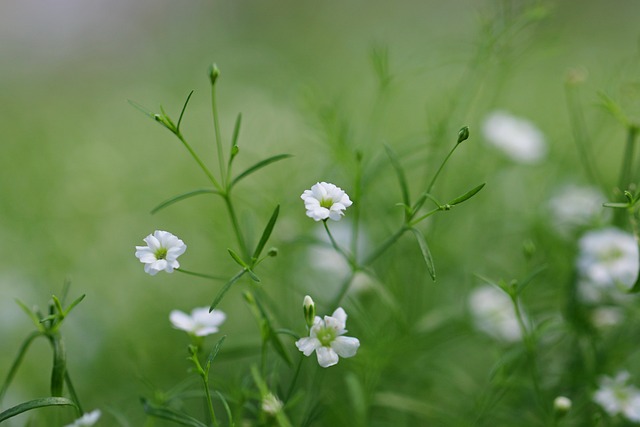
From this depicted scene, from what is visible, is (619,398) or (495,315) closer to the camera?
(619,398)

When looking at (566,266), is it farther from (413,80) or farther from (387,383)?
(413,80)

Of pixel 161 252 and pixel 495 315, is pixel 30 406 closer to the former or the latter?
pixel 161 252

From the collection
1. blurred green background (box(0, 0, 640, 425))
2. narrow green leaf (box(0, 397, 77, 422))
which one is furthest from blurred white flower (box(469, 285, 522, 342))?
narrow green leaf (box(0, 397, 77, 422))

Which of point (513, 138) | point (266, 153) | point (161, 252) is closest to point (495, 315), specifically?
point (513, 138)

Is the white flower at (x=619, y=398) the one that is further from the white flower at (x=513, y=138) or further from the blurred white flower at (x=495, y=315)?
the white flower at (x=513, y=138)

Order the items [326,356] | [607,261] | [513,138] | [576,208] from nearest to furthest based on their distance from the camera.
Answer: [326,356]
[607,261]
[576,208]
[513,138]

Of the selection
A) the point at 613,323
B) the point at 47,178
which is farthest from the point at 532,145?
the point at 47,178
